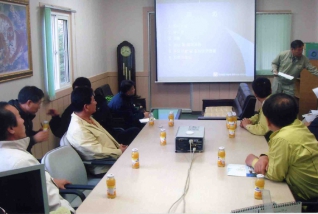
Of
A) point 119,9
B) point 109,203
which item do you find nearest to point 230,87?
point 119,9

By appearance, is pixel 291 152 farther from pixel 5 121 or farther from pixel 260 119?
pixel 5 121

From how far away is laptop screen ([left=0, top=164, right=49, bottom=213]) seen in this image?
3.97ft

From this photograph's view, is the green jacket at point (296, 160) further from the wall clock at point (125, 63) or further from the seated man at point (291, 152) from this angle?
the wall clock at point (125, 63)

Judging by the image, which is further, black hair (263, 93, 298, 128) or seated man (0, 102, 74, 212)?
black hair (263, 93, 298, 128)

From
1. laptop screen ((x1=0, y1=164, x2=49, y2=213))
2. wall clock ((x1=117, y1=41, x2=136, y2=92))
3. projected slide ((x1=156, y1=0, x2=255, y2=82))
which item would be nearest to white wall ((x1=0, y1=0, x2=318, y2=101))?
wall clock ((x1=117, y1=41, x2=136, y2=92))

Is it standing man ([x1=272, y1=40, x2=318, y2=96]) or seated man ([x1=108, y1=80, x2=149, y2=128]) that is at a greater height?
standing man ([x1=272, y1=40, x2=318, y2=96])

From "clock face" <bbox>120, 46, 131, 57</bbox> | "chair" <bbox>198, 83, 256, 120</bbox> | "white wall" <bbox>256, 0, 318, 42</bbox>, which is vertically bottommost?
"chair" <bbox>198, 83, 256, 120</bbox>

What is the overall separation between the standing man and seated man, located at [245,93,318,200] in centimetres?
384

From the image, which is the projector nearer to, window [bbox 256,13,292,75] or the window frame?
the window frame

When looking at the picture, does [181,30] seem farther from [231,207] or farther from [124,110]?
[231,207]

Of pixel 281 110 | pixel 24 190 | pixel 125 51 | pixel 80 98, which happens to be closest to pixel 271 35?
pixel 125 51

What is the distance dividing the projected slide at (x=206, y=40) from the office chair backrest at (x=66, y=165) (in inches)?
181

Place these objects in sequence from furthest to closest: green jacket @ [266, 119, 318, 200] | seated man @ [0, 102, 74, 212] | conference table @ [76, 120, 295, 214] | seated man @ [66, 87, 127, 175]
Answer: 1. seated man @ [66, 87, 127, 175]
2. green jacket @ [266, 119, 318, 200]
3. conference table @ [76, 120, 295, 214]
4. seated man @ [0, 102, 74, 212]

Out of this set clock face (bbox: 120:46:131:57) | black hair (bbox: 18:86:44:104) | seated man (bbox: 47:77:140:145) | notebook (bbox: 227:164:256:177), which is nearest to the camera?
notebook (bbox: 227:164:256:177)
